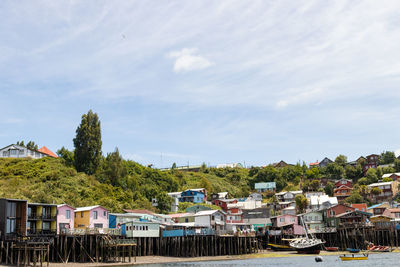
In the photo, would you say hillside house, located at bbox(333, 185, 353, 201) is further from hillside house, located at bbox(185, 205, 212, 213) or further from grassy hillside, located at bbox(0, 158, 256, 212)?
grassy hillside, located at bbox(0, 158, 256, 212)

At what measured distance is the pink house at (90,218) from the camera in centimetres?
7231

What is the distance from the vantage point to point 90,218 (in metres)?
72.4

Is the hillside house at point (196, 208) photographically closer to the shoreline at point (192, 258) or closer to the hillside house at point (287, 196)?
the shoreline at point (192, 258)

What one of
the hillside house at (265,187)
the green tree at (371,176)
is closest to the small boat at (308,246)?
the hillside house at (265,187)

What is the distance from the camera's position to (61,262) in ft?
194

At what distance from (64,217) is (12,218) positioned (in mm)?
11391

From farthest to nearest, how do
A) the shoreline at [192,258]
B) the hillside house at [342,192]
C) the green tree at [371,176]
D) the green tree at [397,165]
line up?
1. the green tree at [397,165]
2. the green tree at [371,176]
3. the hillside house at [342,192]
4. the shoreline at [192,258]

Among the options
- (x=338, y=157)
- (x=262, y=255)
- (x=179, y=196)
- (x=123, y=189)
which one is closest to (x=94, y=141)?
(x=123, y=189)

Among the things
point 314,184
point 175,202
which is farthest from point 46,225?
point 314,184

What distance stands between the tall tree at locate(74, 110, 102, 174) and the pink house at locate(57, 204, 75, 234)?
41.8m

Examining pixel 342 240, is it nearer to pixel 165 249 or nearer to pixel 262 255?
pixel 262 255

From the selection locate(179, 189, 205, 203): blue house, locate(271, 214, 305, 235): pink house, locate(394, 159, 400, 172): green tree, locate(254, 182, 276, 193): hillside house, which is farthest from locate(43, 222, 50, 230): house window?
locate(394, 159, 400, 172): green tree

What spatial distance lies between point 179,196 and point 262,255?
178ft

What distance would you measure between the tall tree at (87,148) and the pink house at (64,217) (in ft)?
137
